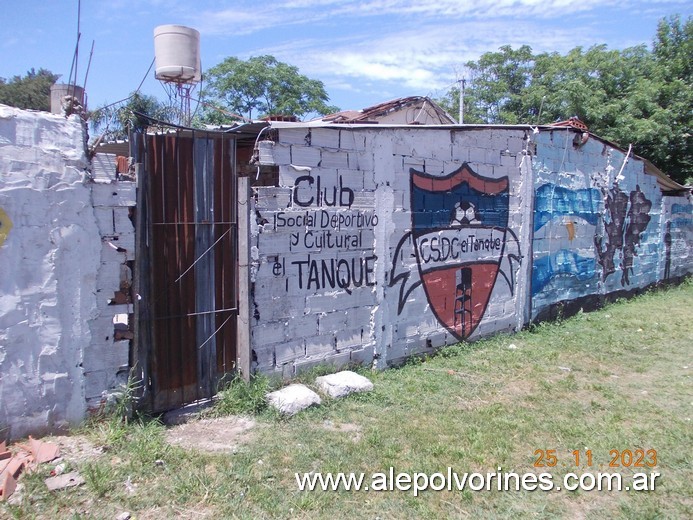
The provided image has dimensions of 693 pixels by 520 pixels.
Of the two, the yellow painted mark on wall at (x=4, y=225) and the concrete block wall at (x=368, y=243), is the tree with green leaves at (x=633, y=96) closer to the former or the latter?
the concrete block wall at (x=368, y=243)

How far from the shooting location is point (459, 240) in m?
7.29

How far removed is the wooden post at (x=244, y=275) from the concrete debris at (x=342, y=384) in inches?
31.1

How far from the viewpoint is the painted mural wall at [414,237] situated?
5.27 m

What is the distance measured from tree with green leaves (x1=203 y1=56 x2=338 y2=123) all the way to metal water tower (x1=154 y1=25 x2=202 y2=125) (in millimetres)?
17503

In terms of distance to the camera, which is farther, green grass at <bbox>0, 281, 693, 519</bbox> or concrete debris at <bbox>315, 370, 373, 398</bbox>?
concrete debris at <bbox>315, 370, 373, 398</bbox>

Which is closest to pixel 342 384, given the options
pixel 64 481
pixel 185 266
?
pixel 185 266

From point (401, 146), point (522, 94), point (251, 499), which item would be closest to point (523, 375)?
point (401, 146)

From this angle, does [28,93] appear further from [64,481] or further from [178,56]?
[64,481]

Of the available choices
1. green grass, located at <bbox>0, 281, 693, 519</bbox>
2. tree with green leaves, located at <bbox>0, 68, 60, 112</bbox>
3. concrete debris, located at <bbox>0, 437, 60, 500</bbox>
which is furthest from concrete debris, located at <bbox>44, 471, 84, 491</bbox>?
tree with green leaves, located at <bbox>0, 68, 60, 112</bbox>

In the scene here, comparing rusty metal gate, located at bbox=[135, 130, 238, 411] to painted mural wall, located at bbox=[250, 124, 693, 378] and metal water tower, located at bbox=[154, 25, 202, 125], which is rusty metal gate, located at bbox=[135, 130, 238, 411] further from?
metal water tower, located at bbox=[154, 25, 202, 125]

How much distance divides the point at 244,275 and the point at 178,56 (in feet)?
17.6

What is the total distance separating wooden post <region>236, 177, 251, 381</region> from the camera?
4.94 m

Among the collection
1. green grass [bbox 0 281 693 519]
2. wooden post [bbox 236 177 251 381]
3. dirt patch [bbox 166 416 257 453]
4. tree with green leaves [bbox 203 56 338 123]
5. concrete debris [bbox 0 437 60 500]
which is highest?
tree with green leaves [bbox 203 56 338 123]

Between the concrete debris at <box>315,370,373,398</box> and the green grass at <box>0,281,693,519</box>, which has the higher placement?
the concrete debris at <box>315,370,373,398</box>
